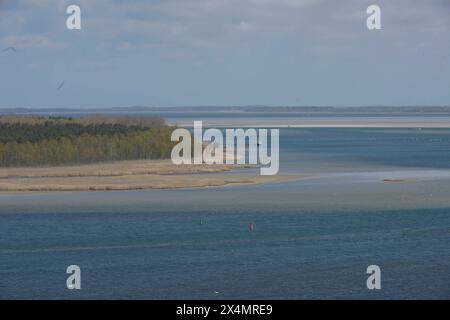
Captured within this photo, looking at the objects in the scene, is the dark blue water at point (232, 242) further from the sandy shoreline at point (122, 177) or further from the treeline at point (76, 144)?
the treeline at point (76, 144)

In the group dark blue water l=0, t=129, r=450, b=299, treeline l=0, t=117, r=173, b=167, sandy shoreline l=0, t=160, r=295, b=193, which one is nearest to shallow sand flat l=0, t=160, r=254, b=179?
sandy shoreline l=0, t=160, r=295, b=193

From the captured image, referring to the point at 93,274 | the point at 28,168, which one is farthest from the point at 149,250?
the point at 28,168

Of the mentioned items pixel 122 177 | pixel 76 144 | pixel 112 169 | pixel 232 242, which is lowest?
pixel 232 242

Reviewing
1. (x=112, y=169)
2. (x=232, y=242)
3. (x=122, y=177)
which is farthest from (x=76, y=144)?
(x=232, y=242)

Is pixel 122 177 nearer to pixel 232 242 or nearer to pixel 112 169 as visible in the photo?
pixel 112 169

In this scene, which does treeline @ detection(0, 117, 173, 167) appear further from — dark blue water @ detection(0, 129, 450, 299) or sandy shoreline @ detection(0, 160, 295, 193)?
dark blue water @ detection(0, 129, 450, 299)

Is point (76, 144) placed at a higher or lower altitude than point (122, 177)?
higher
